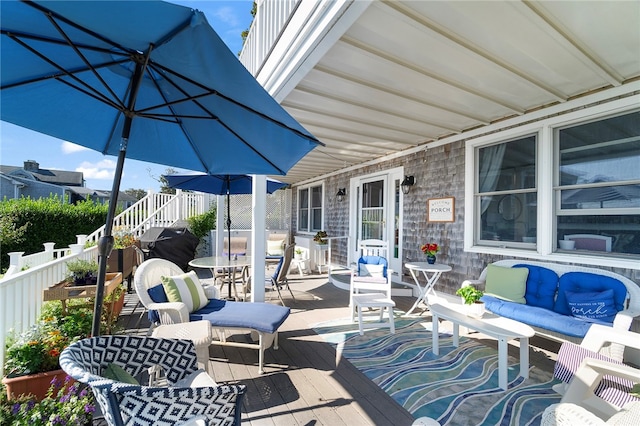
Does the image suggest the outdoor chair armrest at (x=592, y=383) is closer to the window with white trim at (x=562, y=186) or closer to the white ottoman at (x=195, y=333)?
the window with white trim at (x=562, y=186)

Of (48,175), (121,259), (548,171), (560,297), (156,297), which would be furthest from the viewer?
(48,175)

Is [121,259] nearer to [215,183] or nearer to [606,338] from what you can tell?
[215,183]

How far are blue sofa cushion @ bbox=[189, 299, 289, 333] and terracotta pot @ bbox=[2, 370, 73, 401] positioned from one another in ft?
3.32

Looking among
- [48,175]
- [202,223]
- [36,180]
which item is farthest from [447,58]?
[48,175]

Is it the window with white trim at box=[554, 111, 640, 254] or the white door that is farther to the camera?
the white door

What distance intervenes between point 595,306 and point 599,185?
4.34 ft

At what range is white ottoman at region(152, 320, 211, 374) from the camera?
227cm

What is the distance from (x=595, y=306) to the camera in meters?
2.87

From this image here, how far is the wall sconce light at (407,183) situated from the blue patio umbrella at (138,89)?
11.0 feet

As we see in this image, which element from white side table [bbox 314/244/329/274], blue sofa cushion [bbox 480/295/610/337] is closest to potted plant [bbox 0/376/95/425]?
blue sofa cushion [bbox 480/295/610/337]

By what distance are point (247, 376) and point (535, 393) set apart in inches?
94.6

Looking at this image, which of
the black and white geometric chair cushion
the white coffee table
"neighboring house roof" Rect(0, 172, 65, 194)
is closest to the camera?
the black and white geometric chair cushion

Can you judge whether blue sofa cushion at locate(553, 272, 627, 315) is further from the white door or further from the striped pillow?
the striped pillow

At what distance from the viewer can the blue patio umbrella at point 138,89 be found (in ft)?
4.20
